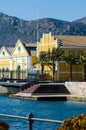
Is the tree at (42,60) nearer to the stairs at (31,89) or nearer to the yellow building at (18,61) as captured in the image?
the yellow building at (18,61)

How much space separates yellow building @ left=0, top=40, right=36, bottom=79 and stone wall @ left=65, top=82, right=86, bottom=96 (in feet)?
71.5

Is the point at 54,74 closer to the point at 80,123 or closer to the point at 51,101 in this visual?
the point at 51,101

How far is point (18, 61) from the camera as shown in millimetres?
104125

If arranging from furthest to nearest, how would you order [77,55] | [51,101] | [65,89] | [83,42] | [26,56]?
[26,56] < [83,42] < [77,55] < [65,89] < [51,101]

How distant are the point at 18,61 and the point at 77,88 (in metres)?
32.3

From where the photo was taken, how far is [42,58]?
303 feet

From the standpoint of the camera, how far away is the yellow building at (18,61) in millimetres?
101000

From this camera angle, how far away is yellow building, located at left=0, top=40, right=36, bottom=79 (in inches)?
3976

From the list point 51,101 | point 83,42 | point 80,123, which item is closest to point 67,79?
point 83,42

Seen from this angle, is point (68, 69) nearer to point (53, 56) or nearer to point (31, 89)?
point (53, 56)

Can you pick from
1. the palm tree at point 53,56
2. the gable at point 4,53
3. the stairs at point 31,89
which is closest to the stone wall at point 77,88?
the stairs at point 31,89

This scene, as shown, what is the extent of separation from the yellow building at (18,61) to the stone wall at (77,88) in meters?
21.8

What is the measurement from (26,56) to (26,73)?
4625mm

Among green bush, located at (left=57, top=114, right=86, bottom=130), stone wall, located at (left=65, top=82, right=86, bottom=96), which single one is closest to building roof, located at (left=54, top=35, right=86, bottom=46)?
stone wall, located at (left=65, top=82, right=86, bottom=96)
